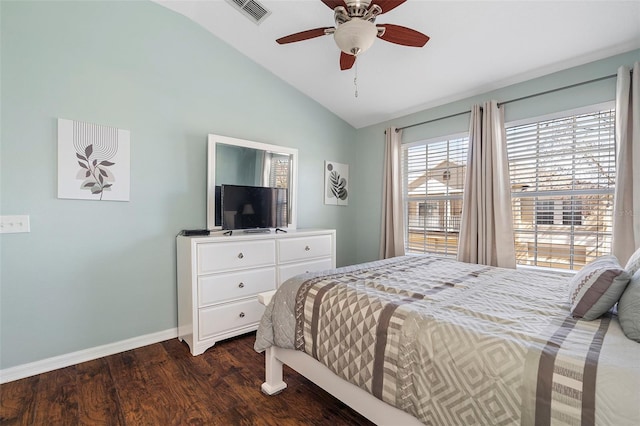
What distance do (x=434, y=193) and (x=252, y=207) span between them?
2.26 m

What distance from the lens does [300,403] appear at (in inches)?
64.3

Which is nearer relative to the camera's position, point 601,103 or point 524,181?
point 601,103

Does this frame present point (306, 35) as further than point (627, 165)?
No

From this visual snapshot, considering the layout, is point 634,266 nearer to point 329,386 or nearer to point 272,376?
point 329,386

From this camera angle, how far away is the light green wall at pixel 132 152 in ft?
6.17

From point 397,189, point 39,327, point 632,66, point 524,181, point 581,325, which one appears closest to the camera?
point 581,325

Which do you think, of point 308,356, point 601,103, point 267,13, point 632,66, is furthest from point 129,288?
point 632,66

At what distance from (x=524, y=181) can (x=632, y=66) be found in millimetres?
1105

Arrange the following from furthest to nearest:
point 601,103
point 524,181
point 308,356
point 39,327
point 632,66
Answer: point 524,181 < point 601,103 < point 632,66 < point 39,327 < point 308,356

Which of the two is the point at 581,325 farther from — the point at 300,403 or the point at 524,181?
the point at 524,181

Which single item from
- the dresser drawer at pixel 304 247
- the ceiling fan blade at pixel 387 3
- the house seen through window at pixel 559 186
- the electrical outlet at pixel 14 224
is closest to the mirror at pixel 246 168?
the dresser drawer at pixel 304 247

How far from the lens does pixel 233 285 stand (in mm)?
2410

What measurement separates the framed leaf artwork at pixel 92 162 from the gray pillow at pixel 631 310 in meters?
3.03

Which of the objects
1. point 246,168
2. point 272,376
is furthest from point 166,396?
point 246,168
